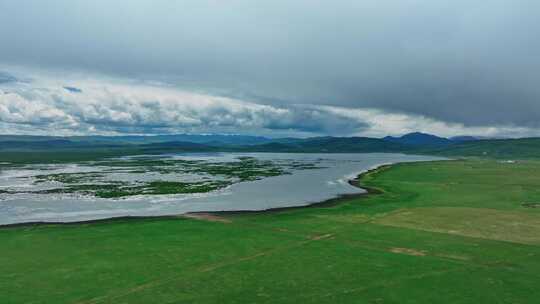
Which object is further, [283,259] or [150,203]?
[150,203]

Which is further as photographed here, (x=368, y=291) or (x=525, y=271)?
(x=525, y=271)

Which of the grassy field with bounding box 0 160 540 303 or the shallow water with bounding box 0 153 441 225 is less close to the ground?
the grassy field with bounding box 0 160 540 303

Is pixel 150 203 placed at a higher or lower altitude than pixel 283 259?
lower

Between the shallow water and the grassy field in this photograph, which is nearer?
the grassy field

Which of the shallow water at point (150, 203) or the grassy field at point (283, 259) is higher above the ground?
the grassy field at point (283, 259)

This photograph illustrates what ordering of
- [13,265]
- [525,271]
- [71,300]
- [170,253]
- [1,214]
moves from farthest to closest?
1. [1,214]
2. [170,253]
3. [13,265]
4. [525,271]
5. [71,300]

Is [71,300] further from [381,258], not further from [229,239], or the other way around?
[381,258]

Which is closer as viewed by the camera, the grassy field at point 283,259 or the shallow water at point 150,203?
the grassy field at point 283,259

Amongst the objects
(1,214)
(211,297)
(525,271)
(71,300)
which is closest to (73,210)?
(1,214)
